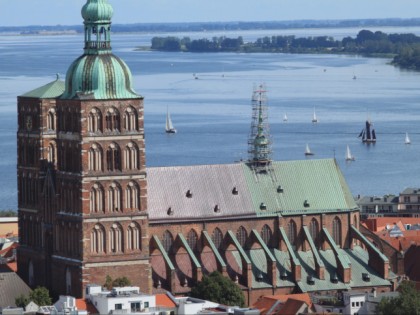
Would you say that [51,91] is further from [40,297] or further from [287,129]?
[287,129]

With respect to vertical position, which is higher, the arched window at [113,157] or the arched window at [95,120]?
the arched window at [95,120]

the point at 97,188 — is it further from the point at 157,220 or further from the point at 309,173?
the point at 309,173

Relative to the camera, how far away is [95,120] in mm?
65500

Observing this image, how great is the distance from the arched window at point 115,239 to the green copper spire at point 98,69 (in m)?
4.25

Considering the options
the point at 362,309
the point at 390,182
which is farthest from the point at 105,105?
the point at 390,182

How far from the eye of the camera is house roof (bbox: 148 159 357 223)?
6894cm

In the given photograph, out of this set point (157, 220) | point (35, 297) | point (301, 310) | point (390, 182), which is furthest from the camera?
point (390, 182)

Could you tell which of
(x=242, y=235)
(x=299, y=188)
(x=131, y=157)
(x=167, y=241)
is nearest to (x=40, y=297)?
(x=131, y=157)

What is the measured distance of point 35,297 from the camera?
63.8 m

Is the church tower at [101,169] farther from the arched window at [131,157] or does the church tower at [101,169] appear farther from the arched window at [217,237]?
the arched window at [217,237]

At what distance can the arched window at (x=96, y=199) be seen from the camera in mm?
65500

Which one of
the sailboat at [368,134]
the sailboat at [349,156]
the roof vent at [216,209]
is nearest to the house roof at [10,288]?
the roof vent at [216,209]

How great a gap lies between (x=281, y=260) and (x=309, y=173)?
3649mm

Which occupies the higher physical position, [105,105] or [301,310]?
[105,105]
